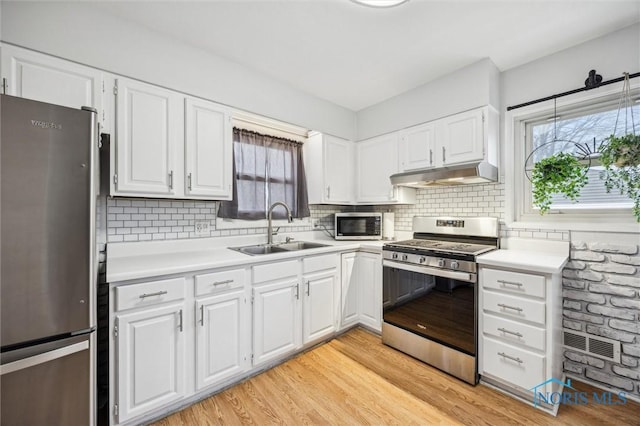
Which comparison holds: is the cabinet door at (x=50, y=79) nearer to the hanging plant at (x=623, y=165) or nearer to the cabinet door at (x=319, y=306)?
the cabinet door at (x=319, y=306)

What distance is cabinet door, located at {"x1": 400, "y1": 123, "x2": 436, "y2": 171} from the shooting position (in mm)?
2691

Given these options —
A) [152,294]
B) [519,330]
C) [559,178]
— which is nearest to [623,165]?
[559,178]

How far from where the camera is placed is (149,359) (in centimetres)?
161

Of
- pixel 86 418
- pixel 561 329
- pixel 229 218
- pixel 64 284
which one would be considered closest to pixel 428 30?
pixel 229 218

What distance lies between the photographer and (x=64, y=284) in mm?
1257

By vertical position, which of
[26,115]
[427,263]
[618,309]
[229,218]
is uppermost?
[26,115]

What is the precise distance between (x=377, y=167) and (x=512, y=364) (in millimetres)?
2173

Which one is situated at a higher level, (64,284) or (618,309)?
(64,284)

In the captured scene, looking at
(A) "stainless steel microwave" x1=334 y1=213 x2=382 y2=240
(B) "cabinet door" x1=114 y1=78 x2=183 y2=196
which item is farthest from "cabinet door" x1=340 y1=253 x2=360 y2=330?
(B) "cabinet door" x1=114 y1=78 x2=183 y2=196

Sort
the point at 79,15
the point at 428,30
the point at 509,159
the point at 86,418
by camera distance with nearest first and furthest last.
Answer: the point at 86,418 < the point at 79,15 < the point at 428,30 < the point at 509,159

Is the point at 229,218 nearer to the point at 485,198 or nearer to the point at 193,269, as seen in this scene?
the point at 193,269

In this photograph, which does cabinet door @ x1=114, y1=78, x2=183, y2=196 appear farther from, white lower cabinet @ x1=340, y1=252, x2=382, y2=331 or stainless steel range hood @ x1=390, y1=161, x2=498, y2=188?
stainless steel range hood @ x1=390, y1=161, x2=498, y2=188

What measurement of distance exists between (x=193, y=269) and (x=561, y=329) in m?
2.74

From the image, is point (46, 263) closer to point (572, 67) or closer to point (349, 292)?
point (349, 292)
